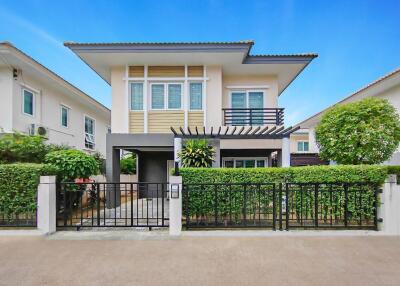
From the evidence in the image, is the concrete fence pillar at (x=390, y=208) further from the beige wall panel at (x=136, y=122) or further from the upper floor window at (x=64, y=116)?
the upper floor window at (x=64, y=116)

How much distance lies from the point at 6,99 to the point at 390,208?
13.4 metres

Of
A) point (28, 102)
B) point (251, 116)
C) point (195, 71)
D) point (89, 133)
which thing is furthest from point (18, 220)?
point (89, 133)

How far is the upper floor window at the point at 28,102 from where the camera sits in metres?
10.3

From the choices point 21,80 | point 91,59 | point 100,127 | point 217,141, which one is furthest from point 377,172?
point 100,127

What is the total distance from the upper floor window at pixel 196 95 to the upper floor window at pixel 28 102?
7.25 m

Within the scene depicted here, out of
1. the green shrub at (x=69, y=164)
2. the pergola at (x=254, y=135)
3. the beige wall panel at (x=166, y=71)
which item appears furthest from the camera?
the beige wall panel at (x=166, y=71)

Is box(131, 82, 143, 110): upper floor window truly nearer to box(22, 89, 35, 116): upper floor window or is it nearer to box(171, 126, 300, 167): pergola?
box(171, 126, 300, 167): pergola

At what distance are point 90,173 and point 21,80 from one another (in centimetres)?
553

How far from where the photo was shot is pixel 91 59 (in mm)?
9906

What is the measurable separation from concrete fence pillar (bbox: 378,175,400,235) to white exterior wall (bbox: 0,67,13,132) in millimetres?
12754

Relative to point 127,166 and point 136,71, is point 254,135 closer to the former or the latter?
point 136,71

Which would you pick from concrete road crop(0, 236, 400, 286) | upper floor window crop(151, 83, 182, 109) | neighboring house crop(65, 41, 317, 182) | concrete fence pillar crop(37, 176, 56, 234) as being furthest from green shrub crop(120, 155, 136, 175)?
concrete road crop(0, 236, 400, 286)

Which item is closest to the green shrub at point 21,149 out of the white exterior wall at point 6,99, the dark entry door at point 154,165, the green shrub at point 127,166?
the white exterior wall at point 6,99
